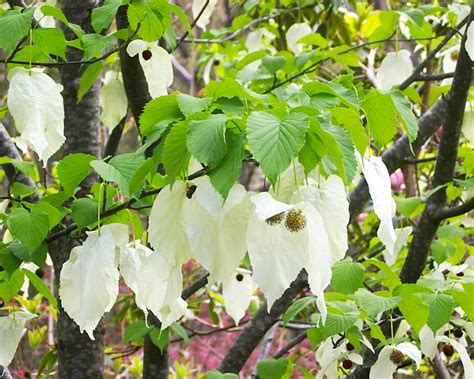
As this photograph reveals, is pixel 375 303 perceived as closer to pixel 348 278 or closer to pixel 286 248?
pixel 348 278

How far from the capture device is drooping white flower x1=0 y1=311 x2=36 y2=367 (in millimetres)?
1172

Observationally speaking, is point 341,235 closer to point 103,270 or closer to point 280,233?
point 280,233

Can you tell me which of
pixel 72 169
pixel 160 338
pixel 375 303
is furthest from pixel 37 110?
pixel 160 338

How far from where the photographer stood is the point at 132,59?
1427mm

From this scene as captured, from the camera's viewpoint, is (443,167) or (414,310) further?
(443,167)

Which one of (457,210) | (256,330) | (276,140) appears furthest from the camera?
(256,330)

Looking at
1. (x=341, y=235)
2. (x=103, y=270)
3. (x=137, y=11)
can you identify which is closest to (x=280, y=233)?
(x=341, y=235)

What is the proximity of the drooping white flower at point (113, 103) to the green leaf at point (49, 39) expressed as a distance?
17.0 inches

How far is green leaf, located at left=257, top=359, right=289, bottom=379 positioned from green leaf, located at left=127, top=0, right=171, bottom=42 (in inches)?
25.3

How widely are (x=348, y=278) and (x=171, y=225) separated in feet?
2.08

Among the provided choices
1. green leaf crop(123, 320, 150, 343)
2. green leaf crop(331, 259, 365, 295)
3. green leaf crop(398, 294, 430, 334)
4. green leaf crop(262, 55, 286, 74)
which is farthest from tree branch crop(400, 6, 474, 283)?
green leaf crop(123, 320, 150, 343)

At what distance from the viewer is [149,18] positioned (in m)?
1.14

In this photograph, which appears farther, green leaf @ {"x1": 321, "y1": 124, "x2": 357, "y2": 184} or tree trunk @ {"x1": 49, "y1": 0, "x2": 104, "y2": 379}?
tree trunk @ {"x1": 49, "y1": 0, "x2": 104, "y2": 379}

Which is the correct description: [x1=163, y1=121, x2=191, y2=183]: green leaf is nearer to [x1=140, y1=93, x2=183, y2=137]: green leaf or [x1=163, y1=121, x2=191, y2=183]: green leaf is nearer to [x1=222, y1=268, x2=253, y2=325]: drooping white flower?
[x1=140, y1=93, x2=183, y2=137]: green leaf
